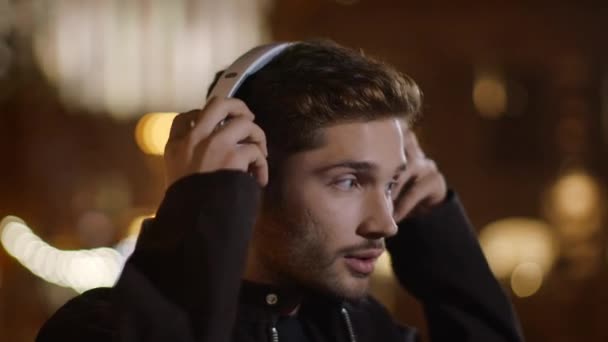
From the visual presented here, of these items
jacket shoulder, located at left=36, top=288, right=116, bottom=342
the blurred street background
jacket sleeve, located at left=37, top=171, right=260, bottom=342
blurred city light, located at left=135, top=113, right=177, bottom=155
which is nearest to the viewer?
jacket sleeve, located at left=37, top=171, right=260, bottom=342

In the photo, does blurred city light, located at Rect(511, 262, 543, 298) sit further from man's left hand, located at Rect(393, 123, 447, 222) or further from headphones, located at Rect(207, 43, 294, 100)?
headphones, located at Rect(207, 43, 294, 100)

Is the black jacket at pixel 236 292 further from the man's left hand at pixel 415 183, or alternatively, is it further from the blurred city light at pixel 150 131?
the blurred city light at pixel 150 131

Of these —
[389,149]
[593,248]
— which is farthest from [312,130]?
[593,248]

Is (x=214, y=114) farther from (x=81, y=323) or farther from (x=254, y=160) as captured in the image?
(x=81, y=323)

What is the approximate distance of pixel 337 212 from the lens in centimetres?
130

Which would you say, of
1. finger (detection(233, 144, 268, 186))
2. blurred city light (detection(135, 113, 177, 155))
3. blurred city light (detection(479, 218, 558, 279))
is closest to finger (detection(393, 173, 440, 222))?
finger (detection(233, 144, 268, 186))

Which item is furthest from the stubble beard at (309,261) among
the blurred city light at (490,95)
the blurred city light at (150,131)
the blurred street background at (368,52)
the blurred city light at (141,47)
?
the blurred city light at (490,95)

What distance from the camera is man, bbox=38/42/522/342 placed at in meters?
1.09

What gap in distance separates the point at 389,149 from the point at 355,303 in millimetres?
236

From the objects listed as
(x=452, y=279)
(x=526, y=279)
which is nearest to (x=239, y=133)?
(x=452, y=279)

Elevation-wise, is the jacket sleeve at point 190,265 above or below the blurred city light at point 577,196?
above

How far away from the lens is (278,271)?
53.2 inches

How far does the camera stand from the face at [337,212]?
131 centimetres

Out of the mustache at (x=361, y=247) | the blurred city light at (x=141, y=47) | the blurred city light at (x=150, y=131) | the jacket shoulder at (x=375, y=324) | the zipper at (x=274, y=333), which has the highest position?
the mustache at (x=361, y=247)
